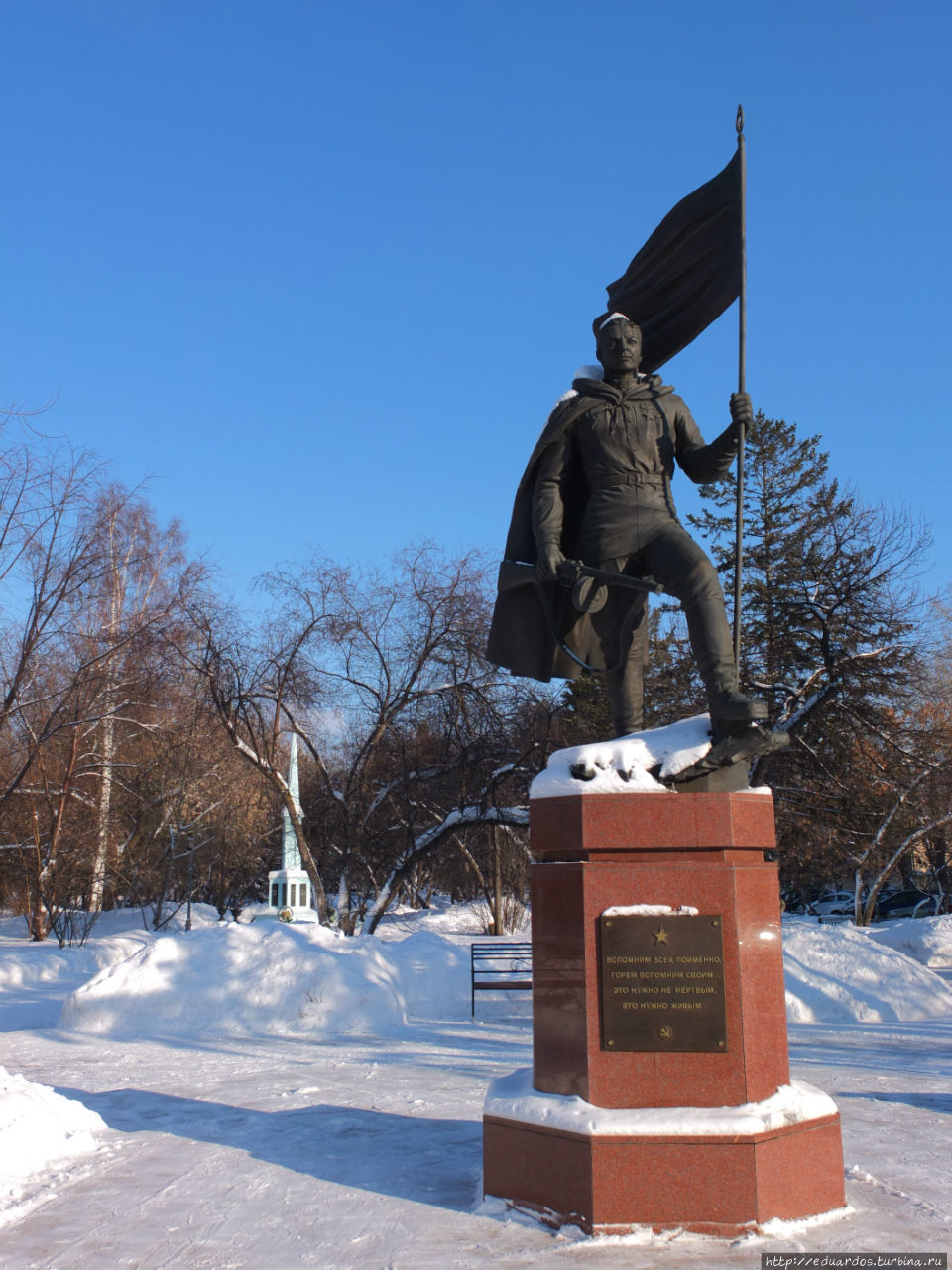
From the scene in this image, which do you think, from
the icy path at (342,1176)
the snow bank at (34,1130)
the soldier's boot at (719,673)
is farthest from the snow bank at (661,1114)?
the snow bank at (34,1130)

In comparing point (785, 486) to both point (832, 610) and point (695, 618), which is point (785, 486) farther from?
point (695, 618)

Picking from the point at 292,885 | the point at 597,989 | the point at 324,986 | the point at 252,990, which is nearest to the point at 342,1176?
the point at 597,989

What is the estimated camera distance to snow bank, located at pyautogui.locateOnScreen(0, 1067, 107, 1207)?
4.48 meters

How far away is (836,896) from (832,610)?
70.7 ft

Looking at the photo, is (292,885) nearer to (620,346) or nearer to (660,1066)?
(620,346)

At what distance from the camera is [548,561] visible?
4.87 m

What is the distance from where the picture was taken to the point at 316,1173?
14.7ft

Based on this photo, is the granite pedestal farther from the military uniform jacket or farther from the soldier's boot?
the military uniform jacket

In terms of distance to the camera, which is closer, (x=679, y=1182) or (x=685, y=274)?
(x=679, y=1182)

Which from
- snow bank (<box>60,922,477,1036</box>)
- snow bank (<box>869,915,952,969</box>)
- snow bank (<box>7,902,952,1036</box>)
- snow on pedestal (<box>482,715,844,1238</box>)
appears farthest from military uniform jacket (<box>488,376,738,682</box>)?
snow bank (<box>869,915,952,969</box>)

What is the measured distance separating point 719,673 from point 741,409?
144cm

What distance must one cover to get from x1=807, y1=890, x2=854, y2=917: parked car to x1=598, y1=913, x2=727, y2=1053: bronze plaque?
3044 centimetres

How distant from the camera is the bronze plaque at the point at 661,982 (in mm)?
3877

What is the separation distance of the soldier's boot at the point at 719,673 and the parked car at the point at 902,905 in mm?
30395
